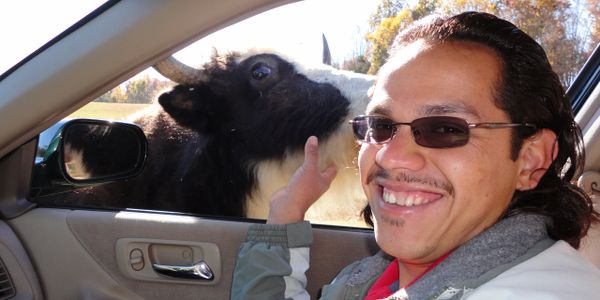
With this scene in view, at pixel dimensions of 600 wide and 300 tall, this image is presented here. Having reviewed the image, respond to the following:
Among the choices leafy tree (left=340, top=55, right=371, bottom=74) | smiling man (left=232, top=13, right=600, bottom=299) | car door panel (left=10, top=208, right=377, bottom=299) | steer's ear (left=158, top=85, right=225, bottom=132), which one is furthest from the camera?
steer's ear (left=158, top=85, right=225, bottom=132)

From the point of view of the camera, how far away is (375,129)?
1649 mm

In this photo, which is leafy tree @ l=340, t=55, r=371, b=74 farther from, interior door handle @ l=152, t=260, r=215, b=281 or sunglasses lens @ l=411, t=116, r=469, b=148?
sunglasses lens @ l=411, t=116, r=469, b=148

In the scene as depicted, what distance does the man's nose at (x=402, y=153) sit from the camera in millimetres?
1541

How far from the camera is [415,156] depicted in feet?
5.08

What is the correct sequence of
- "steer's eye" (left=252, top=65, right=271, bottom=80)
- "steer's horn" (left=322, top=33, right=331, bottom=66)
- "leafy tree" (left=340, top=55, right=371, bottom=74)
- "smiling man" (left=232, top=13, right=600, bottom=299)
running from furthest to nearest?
"steer's eye" (left=252, top=65, right=271, bottom=80)
"steer's horn" (left=322, top=33, right=331, bottom=66)
"leafy tree" (left=340, top=55, right=371, bottom=74)
"smiling man" (left=232, top=13, right=600, bottom=299)

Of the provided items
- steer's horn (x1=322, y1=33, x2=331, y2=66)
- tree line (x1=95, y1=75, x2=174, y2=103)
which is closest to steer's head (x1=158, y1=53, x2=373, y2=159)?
steer's horn (x1=322, y1=33, x2=331, y2=66)

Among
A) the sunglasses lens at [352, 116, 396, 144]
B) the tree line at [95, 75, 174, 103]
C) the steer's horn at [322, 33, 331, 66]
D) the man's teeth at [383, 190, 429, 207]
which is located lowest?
the tree line at [95, 75, 174, 103]

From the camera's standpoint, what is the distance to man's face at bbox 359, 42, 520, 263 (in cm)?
150

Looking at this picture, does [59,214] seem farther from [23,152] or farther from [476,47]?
[476,47]

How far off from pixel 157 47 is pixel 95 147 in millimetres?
947

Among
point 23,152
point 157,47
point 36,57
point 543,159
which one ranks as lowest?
point 23,152

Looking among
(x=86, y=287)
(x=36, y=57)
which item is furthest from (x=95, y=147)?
(x=36, y=57)

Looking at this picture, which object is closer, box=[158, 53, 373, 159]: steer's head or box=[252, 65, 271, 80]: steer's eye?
box=[158, 53, 373, 159]: steer's head

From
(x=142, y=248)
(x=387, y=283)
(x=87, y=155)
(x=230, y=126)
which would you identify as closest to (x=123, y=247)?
(x=142, y=248)
